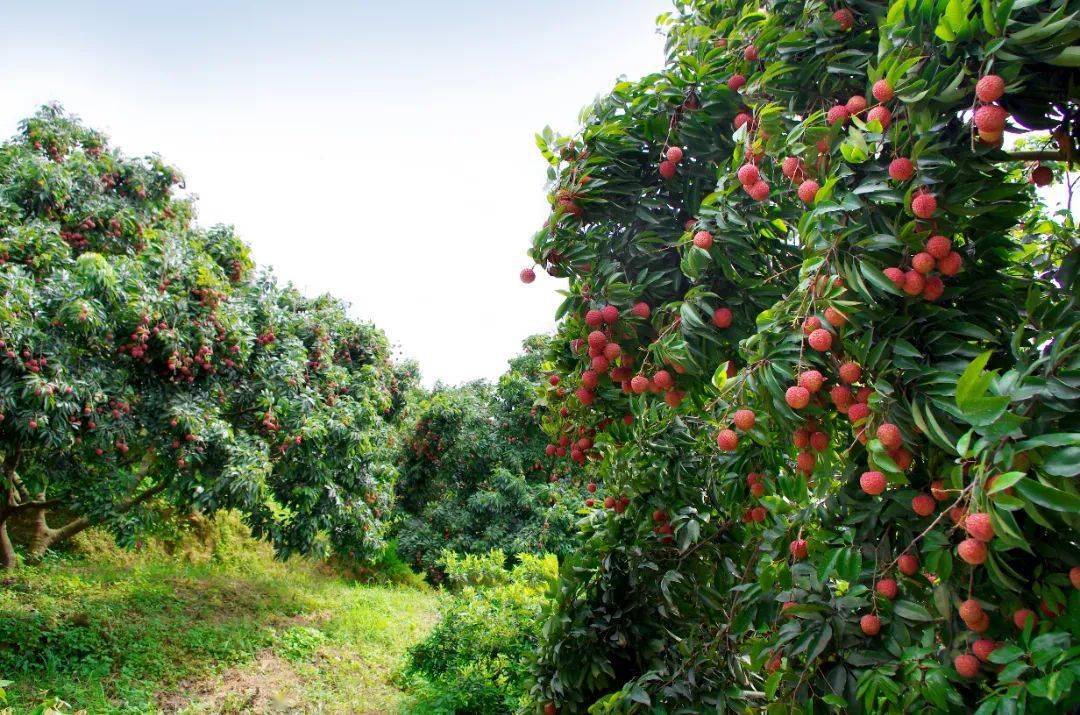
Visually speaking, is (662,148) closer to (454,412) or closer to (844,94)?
(844,94)

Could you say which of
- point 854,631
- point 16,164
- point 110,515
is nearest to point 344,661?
point 110,515

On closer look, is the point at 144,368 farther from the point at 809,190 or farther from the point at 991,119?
the point at 991,119

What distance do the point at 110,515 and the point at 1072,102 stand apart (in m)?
6.64

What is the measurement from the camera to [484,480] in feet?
34.8

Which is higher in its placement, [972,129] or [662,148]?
[662,148]

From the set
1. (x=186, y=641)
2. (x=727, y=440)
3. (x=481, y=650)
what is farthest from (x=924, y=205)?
(x=186, y=641)

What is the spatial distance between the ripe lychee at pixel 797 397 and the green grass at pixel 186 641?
5408 millimetres

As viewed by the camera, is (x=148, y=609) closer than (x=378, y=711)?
No

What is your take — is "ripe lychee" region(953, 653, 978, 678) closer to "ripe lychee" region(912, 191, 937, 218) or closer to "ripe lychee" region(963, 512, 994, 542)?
"ripe lychee" region(963, 512, 994, 542)

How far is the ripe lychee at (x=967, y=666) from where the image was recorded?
1102mm

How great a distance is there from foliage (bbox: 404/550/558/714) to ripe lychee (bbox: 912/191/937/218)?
3723mm

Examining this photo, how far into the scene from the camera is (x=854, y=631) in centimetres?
132

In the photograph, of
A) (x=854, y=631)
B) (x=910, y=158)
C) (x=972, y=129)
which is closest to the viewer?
(x=972, y=129)

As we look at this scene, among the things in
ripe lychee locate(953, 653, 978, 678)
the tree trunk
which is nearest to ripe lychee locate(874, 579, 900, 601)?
ripe lychee locate(953, 653, 978, 678)
